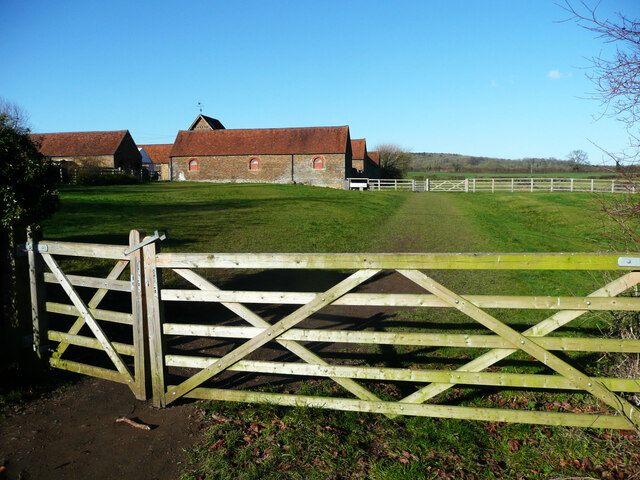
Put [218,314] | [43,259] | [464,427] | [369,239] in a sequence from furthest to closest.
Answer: [369,239]
[218,314]
[43,259]
[464,427]

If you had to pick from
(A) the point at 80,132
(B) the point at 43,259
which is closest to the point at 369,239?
(B) the point at 43,259

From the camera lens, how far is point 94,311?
5.30 m

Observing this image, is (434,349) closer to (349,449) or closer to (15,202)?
(349,449)

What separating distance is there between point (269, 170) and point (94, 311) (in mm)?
54248

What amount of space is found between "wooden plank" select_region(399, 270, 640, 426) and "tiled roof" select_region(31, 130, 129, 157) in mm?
61074

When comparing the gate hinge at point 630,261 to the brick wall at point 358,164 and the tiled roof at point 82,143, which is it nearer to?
the tiled roof at point 82,143

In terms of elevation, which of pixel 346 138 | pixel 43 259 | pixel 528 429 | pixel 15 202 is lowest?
pixel 528 429

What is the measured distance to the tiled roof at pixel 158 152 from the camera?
8006 cm

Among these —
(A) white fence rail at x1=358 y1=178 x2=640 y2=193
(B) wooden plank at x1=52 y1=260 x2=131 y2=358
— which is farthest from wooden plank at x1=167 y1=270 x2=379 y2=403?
(A) white fence rail at x1=358 y1=178 x2=640 y2=193

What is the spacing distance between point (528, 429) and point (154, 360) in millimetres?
3814

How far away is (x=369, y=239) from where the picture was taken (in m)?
17.3

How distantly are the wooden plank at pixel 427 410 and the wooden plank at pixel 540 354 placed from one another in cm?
12

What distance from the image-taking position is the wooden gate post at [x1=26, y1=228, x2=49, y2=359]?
5.43 m

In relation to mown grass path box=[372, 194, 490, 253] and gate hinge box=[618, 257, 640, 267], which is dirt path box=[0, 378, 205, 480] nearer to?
gate hinge box=[618, 257, 640, 267]
